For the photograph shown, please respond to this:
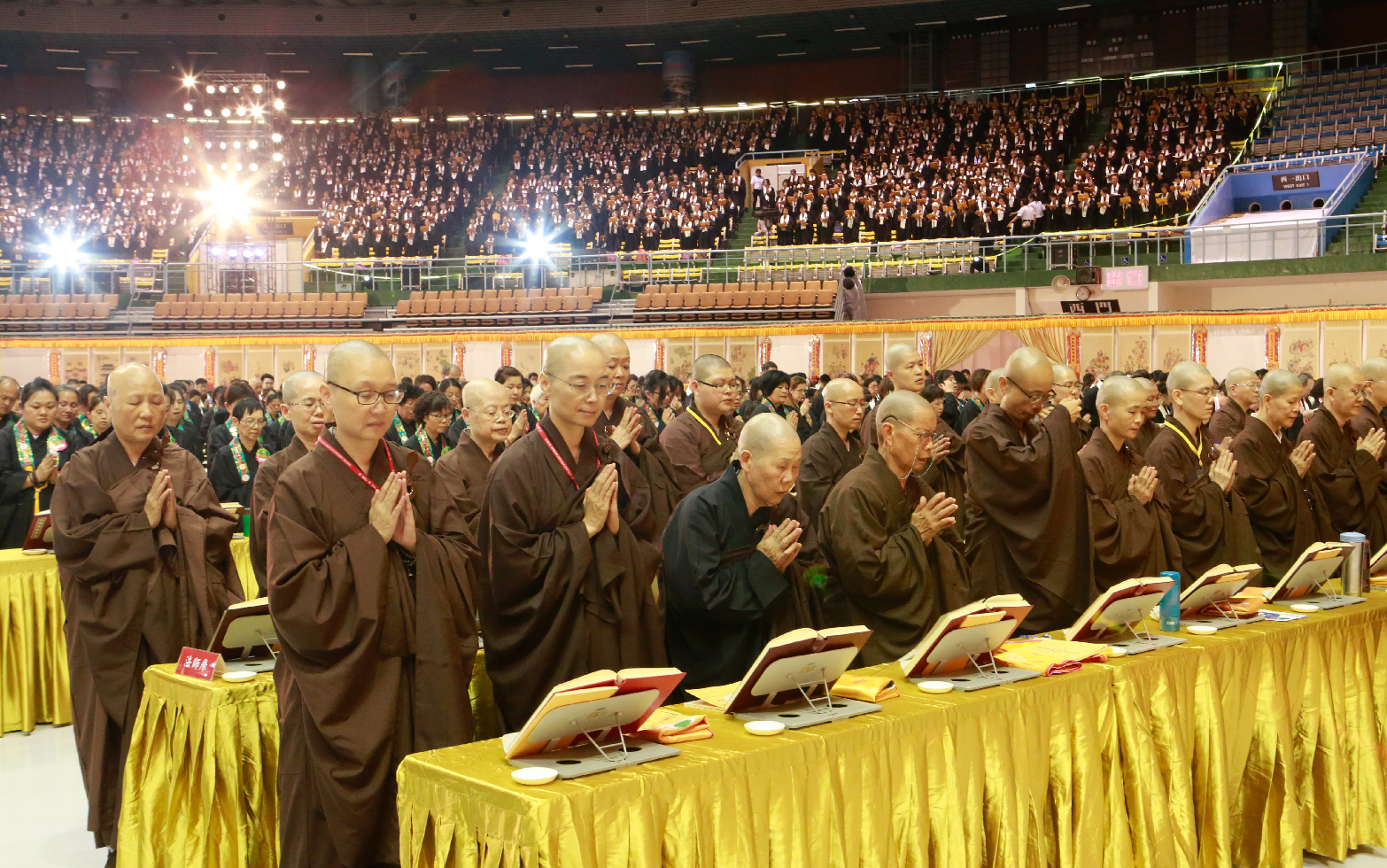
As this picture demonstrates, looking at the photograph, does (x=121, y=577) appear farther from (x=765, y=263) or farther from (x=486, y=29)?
(x=486, y=29)

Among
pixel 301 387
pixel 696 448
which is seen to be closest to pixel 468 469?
pixel 301 387

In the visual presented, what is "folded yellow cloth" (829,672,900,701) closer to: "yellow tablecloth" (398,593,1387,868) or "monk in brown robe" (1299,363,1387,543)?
"yellow tablecloth" (398,593,1387,868)

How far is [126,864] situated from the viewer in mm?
3822

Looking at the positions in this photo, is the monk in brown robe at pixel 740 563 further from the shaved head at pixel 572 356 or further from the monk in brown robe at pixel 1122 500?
the monk in brown robe at pixel 1122 500

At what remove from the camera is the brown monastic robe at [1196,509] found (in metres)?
5.42

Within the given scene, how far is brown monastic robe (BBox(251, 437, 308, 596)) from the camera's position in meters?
3.97

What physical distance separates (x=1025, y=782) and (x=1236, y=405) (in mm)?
4700

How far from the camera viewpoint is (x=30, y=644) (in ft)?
20.0

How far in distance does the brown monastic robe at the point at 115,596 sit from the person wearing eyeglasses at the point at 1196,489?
13.1ft

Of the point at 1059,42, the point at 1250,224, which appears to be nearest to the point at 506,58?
the point at 1059,42

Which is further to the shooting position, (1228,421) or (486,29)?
(486,29)

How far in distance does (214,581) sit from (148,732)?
31.5 inches

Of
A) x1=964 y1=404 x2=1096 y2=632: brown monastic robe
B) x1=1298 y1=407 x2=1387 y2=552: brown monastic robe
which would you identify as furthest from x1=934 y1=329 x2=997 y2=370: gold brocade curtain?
x1=964 y1=404 x2=1096 y2=632: brown monastic robe

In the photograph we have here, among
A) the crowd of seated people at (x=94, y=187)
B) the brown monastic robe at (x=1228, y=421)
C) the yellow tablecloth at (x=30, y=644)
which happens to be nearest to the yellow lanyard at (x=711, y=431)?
the yellow tablecloth at (x=30, y=644)
